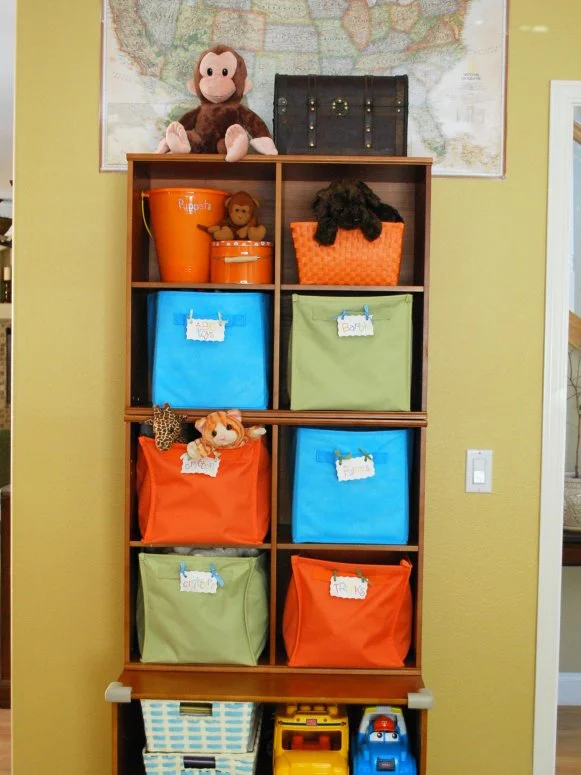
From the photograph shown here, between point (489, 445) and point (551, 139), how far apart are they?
3.03 ft

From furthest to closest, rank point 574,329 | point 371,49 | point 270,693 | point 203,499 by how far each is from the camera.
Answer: point 574,329
point 371,49
point 203,499
point 270,693

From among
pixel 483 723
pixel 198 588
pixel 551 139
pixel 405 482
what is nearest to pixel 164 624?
pixel 198 588

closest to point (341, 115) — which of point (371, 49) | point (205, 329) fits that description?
point (371, 49)

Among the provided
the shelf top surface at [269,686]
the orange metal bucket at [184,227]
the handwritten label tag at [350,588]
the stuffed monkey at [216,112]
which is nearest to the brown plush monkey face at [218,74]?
the stuffed monkey at [216,112]

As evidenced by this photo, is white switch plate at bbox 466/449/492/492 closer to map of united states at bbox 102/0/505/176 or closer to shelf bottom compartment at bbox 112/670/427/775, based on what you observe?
shelf bottom compartment at bbox 112/670/427/775

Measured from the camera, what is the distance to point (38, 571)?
256 centimetres

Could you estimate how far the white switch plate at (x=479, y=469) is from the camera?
253 centimetres

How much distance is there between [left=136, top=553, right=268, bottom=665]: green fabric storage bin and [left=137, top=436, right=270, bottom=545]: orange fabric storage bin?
64mm

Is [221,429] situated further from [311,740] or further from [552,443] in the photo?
[552,443]

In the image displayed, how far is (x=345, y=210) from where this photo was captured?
86.7 inches

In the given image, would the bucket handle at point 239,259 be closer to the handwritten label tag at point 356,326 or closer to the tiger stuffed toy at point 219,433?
the handwritten label tag at point 356,326

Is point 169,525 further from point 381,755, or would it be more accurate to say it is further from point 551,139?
point 551,139

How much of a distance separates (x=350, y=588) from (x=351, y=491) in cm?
26

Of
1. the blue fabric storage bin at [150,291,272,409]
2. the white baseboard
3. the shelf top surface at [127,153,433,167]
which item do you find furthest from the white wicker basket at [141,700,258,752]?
the white baseboard
